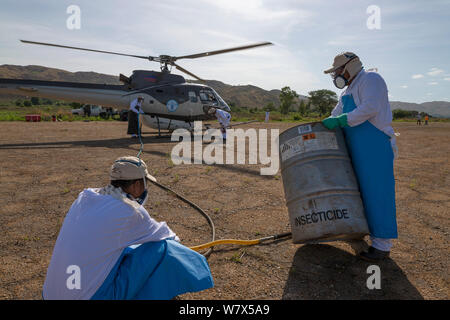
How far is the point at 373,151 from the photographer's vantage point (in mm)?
2592

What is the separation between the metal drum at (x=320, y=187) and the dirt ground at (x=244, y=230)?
38 centimetres

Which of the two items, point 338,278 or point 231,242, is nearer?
point 338,278

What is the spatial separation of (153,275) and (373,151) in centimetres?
210

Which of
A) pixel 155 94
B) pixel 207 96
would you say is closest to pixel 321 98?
pixel 207 96

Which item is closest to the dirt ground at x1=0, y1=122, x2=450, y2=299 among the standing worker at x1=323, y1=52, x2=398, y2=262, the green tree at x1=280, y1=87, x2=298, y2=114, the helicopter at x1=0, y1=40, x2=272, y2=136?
the standing worker at x1=323, y1=52, x2=398, y2=262

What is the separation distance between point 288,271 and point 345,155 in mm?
1168

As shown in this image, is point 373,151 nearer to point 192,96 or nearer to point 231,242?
point 231,242

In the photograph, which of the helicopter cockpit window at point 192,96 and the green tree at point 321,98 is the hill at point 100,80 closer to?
the green tree at point 321,98

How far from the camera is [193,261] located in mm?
2037

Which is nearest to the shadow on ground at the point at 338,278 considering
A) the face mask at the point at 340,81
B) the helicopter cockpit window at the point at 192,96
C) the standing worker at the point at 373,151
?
the standing worker at the point at 373,151

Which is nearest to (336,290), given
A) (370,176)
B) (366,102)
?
(370,176)

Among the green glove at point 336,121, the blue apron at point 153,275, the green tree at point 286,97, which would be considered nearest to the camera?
the blue apron at point 153,275

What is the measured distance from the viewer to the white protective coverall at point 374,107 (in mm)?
2523
